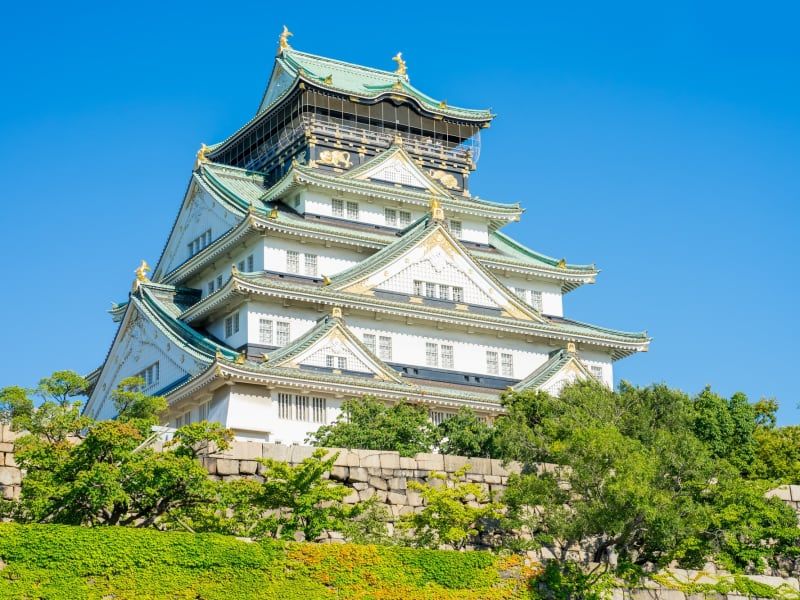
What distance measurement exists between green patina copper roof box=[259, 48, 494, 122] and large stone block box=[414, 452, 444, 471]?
1030 inches

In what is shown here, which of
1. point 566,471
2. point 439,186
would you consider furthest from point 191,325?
point 566,471

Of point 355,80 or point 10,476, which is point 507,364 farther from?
point 10,476

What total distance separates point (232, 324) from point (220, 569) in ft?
72.3

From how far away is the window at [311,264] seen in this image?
5238 cm

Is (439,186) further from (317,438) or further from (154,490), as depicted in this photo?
(154,490)

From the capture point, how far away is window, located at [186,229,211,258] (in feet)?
186

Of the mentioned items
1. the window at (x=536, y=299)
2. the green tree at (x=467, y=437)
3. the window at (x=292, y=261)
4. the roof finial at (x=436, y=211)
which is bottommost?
the green tree at (x=467, y=437)

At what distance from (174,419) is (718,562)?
20.7m

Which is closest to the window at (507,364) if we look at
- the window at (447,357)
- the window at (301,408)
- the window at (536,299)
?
the window at (447,357)

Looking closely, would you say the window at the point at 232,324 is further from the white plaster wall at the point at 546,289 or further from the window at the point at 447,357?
the white plaster wall at the point at 546,289

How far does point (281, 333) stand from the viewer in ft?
162

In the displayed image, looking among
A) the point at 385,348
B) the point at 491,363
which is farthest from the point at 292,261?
the point at 491,363

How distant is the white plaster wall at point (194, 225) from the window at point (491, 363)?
11.2 meters

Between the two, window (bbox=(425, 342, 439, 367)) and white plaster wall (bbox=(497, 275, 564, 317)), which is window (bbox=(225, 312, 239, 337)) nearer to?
window (bbox=(425, 342, 439, 367))
